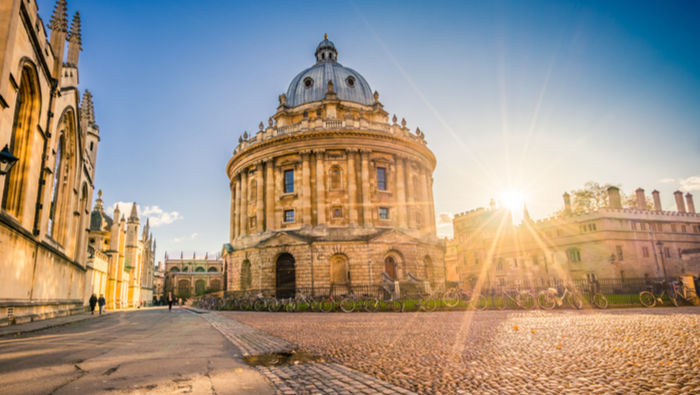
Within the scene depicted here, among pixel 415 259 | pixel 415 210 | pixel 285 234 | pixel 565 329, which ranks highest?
Result: pixel 415 210

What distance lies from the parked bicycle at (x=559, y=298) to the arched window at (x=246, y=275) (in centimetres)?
2554

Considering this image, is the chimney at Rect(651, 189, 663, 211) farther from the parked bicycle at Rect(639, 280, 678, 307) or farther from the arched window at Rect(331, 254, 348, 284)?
the arched window at Rect(331, 254, 348, 284)

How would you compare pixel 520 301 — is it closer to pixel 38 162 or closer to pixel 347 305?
pixel 347 305

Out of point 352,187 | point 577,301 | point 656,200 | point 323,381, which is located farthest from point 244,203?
point 656,200

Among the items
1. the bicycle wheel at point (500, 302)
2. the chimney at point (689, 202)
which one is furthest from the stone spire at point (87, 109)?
the chimney at point (689, 202)

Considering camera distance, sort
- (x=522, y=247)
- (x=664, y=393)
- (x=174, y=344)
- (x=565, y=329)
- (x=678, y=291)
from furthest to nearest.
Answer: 1. (x=522, y=247)
2. (x=678, y=291)
3. (x=565, y=329)
4. (x=174, y=344)
5. (x=664, y=393)

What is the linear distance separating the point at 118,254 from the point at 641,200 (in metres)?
62.4

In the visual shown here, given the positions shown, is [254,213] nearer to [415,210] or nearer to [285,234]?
[285,234]

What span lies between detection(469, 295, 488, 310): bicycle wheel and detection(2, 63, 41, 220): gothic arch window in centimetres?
1991

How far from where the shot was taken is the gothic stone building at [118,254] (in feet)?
127

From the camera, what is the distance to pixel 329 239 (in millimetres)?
33906

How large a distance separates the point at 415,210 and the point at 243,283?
57.7 ft

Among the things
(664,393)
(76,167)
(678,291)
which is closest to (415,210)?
(678,291)

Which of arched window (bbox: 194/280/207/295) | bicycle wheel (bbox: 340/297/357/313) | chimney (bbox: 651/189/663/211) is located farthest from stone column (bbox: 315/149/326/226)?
arched window (bbox: 194/280/207/295)
